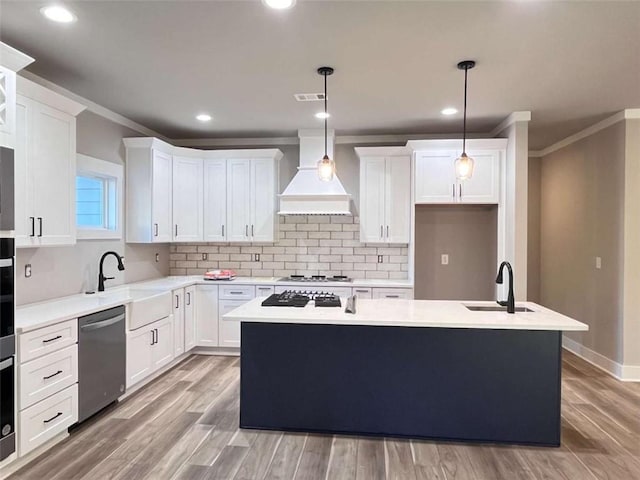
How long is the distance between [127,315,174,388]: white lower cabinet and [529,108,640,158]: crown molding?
16.3 ft

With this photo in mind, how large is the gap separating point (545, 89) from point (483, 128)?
1374 millimetres

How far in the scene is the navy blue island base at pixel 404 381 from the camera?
2768 mm

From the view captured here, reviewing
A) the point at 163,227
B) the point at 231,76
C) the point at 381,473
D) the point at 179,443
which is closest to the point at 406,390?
the point at 381,473

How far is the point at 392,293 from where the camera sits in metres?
4.71

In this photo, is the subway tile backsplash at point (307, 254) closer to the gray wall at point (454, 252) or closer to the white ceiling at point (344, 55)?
the gray wall at point (454, 252)

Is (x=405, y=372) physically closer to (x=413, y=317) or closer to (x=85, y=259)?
(x=413, y=317)

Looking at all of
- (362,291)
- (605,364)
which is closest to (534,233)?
(605,364)

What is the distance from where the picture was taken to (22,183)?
2.79 metres

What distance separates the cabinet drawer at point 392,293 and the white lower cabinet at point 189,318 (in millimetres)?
2107

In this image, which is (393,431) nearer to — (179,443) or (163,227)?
(179,443)

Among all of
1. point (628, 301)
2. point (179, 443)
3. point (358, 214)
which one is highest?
point (358, 214)

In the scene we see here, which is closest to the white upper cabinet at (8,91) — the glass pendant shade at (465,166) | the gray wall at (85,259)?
the gray wall at (85,259)

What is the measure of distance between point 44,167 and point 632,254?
526 centimetres

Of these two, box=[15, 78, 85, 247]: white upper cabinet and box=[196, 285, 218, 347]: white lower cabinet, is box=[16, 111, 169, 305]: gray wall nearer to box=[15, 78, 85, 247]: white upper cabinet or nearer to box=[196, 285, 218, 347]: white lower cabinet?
box=[15, 78, 85, 247]: white upper cabinet
